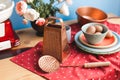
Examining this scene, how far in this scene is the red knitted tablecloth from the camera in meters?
0.92

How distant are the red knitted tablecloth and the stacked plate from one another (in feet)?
0.08

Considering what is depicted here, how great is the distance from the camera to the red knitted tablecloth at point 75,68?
92cm

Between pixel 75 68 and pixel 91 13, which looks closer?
pixel 75 68

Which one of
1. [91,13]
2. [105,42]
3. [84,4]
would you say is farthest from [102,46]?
[84,4]

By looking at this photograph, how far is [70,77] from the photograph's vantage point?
2.98ft

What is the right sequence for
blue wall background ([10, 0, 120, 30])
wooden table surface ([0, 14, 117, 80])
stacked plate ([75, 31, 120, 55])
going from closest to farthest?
1. wooden table surface ([0, 14, 117, 80])
2. stacked plate ([75, 31, 120, 55])
3. blue wall background ([10, 0, 120, 30])

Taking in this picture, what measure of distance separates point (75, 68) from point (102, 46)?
0.62 ft

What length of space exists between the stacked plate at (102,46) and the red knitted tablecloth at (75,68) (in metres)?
0.03

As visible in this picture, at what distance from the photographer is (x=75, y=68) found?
3.15 feet

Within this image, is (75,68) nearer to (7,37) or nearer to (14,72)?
(14,72)

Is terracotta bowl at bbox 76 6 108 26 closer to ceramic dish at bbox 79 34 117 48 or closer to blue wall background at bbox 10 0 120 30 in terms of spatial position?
blue wall background at bbox 10 0 120 30

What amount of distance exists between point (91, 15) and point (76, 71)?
1.87 ft

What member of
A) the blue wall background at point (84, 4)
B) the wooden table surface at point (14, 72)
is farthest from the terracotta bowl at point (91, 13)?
the wooden table surface at point (14, 72)

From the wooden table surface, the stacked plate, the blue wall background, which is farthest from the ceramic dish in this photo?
the blue wall background
